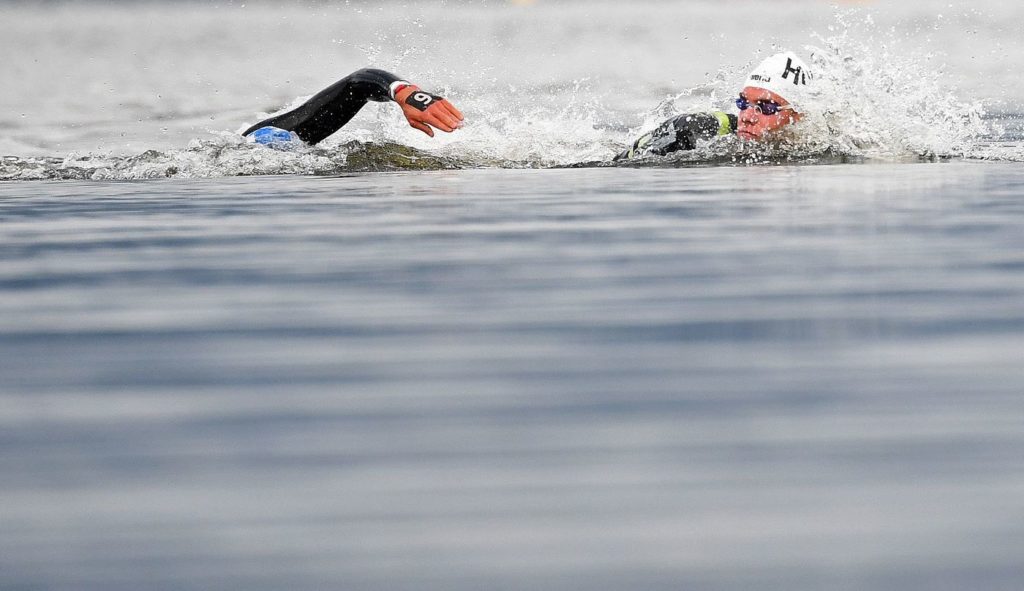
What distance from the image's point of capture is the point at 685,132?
37.9 ft

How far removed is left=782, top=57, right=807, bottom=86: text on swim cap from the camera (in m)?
11.6

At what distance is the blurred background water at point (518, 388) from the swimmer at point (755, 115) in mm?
2330

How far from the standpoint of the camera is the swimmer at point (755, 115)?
11.5 m

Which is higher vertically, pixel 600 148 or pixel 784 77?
pixel 784 77

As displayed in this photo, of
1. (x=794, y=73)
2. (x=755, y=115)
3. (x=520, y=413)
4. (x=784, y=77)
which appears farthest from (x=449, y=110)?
(x=520, y=413)

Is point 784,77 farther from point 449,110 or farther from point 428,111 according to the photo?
point 428,111

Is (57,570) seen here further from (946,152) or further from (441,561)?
(946,152)

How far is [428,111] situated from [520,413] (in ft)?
26.1

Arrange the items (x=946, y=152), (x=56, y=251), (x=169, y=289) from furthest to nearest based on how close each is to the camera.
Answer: (x=946, y=152) → (x=56, y=251) → (x=169, y=289)

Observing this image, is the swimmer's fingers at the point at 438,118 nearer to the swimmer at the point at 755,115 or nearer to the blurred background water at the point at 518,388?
the swimmer at the point at 755,115

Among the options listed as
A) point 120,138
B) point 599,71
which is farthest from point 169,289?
point 599,71

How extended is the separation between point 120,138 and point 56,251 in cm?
1235

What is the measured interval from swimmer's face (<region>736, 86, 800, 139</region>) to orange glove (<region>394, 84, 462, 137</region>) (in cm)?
195

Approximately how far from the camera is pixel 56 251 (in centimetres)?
638
